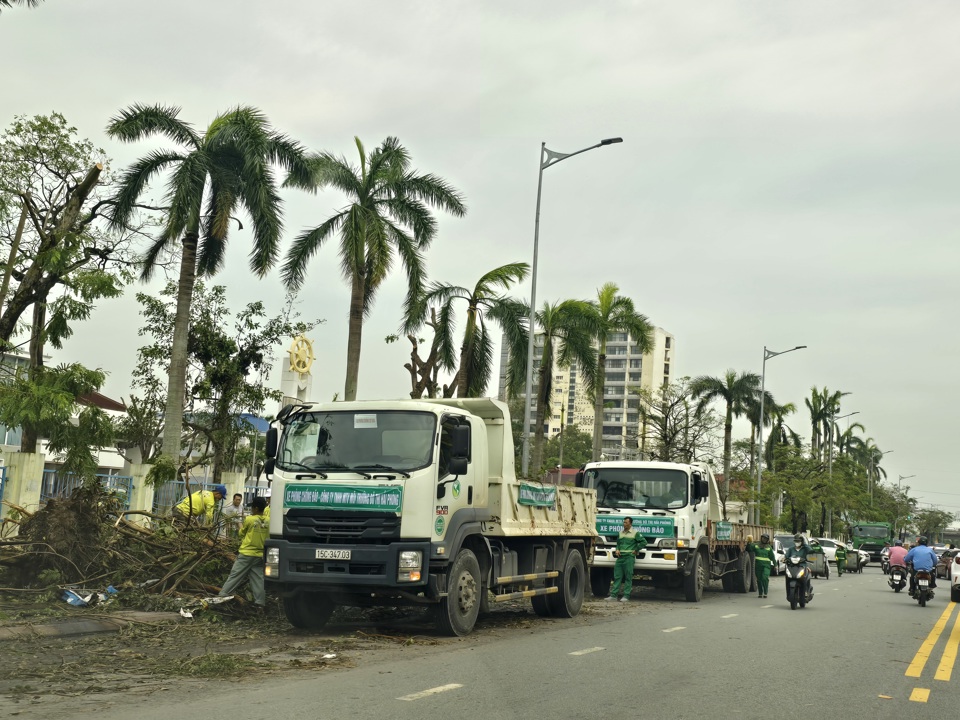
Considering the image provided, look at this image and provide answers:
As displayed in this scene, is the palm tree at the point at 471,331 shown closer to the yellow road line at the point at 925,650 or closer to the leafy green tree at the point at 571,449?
the yellow road line at the point at 925,650

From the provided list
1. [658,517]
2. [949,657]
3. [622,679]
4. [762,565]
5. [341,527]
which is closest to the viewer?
[622,679]

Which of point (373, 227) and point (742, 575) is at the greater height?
point (373, 227)

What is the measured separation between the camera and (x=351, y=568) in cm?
1138

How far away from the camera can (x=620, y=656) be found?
10875mm

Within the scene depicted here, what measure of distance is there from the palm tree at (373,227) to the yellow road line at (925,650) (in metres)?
14.8

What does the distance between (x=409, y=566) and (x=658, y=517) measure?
31.6 ft

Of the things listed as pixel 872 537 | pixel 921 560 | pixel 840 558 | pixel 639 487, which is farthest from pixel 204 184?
pixel 872 537

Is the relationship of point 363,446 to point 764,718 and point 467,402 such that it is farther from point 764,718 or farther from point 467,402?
point 764,718

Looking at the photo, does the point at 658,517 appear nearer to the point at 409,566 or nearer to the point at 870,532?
the point at 409,566

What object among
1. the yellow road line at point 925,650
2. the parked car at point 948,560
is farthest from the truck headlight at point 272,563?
the parked car at point 948,560

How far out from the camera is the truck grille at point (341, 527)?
11.3 m

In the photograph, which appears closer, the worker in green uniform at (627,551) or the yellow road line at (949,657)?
the yellow road line at (949,657)

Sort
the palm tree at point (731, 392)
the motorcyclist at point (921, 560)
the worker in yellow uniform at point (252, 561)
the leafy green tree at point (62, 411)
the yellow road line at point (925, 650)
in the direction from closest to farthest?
the yellow road line at point (925, 650)
the worker in yellow uniform at point (252, 561)
the leafy green tree at point (62, 411)
the motorcyclist at point (921, 560)
the palm tree at point (731, 392)

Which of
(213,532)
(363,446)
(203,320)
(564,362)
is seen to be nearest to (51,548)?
(213,532)
